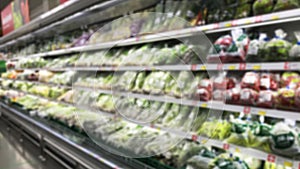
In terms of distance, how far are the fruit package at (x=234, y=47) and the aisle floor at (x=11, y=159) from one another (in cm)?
280

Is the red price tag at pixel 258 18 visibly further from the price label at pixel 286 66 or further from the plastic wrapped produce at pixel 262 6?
the price label at pixel 286 66

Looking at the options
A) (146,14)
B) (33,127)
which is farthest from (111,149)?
(33,127)

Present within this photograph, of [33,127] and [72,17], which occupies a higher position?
[72,17]

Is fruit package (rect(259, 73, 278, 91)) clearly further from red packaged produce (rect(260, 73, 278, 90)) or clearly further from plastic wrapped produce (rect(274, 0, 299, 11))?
plastic wrapped produce (rect(274, 0, 299, 11))

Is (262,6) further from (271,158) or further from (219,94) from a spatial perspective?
(271,158)

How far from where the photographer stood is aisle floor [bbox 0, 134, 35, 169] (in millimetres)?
3623

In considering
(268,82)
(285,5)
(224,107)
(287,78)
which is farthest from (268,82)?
(285,5)

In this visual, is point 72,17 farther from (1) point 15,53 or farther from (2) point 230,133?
(1) point 15,53

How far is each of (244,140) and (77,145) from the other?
1530mm

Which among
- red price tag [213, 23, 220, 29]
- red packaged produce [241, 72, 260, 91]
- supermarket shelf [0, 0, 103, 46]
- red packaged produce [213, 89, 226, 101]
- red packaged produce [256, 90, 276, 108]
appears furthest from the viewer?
supermarket shelf [0, 0, 103, 46]

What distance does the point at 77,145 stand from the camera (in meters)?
2.58

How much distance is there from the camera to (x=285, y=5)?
5.27ft

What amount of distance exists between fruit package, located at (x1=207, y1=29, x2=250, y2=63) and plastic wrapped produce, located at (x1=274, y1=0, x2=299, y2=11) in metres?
0.29

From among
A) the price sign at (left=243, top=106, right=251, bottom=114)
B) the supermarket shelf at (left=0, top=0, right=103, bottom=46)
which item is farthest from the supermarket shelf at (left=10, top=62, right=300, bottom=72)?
the supermarket shelf at (left=0, top=0, right=103, bottom=46)
